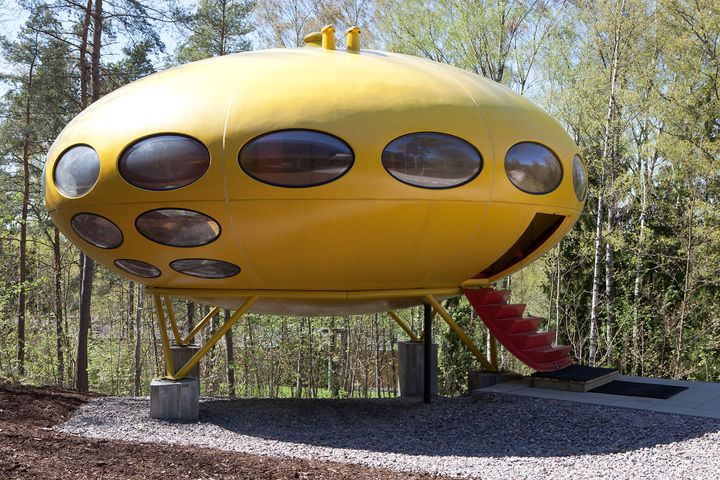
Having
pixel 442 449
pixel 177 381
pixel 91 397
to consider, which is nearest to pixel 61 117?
pixel 91 397

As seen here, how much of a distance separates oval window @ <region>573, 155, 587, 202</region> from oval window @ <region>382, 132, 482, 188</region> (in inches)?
99.4

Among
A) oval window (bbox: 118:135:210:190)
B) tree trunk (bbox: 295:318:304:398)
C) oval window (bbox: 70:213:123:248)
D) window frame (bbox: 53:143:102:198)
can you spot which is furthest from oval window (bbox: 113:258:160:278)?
tree trunk (bbox: 295:318:304:398)

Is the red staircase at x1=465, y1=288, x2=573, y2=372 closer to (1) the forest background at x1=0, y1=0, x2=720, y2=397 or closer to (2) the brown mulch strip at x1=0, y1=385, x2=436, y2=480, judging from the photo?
(2) the brown mulch strip at x1=0, y1=385, x2=436, y2=480

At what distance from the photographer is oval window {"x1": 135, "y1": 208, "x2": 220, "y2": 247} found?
27.0ft

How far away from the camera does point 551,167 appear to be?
30.8ft

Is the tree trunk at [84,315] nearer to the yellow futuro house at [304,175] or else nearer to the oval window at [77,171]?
the yellow futuro house at [304,175]

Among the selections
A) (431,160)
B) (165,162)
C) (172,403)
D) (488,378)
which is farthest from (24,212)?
(431,160)

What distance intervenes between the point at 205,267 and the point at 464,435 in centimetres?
416

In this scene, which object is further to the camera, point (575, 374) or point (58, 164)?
point (575, 374)

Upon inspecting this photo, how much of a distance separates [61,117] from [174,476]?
21.1m

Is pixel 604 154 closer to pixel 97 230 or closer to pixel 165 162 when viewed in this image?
pixel 165 162

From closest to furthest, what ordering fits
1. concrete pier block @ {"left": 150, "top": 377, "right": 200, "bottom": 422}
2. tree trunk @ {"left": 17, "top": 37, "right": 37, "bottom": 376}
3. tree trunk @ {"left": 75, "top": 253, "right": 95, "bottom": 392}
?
1. concrete pier block @ {"left": 150, "top": 377, "right": 200, "bottom": 422}
2. tree trunk @ {"left": 75, "top": 253, "right": 95, "bottom": 392}
3. tree trunk @ {"left": 17, "top": 37, "right": 37, "bottom": 376}

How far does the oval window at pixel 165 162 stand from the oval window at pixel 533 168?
13.3 feet

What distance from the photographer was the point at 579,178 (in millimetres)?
10383
